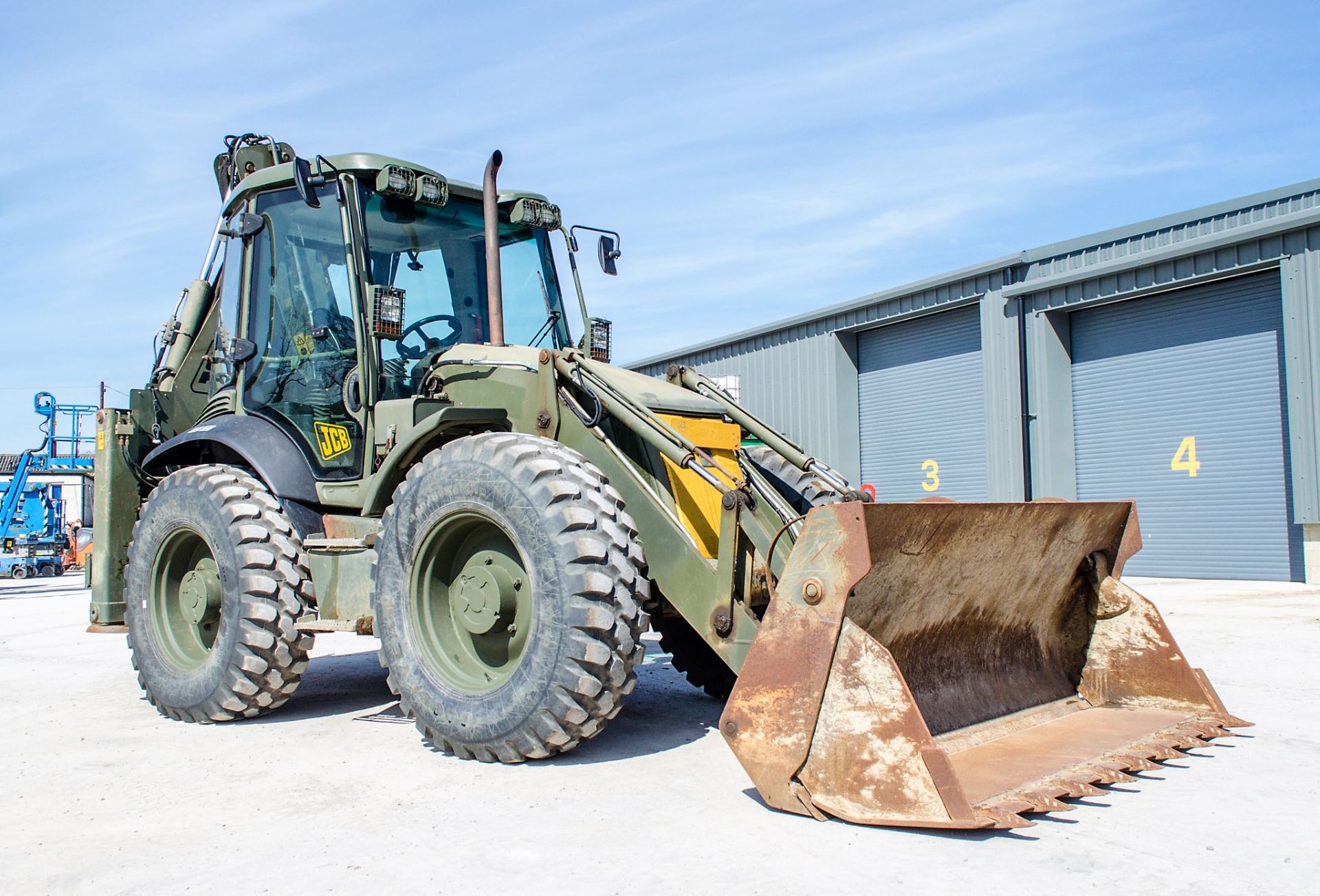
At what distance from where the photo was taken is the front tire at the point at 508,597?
13.7ft

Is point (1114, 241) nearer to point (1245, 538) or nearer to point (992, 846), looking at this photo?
point (1245, 538)

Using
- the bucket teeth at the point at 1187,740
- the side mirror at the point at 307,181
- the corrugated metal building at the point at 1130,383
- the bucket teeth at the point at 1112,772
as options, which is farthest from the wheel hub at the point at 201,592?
the corrugated metal building at the point at 1130,383

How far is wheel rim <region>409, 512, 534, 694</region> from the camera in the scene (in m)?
4.63

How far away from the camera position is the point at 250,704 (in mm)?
5473

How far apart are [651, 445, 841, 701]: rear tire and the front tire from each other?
125 centimetres

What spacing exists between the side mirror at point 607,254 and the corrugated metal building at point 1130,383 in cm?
1030

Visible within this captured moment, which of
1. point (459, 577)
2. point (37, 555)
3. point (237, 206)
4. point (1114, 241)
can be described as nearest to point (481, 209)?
point (237, 206)

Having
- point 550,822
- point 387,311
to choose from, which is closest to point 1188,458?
point 387,311

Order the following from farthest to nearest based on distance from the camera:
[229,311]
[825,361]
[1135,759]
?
1. [825,361]
2. [229,311]
3. [1135,759]

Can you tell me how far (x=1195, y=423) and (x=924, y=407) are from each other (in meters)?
4.69

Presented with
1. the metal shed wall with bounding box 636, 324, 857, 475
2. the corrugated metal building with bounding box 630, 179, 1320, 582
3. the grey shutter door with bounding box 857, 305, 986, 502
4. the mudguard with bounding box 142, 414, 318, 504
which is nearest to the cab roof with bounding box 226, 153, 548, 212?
the mudguard with bounding box 142, 414, 318, 504

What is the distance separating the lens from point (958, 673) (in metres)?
4.68

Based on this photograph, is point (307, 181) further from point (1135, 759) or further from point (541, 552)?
Answer: point (1135, 759)

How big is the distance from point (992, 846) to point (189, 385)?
6338 mm
